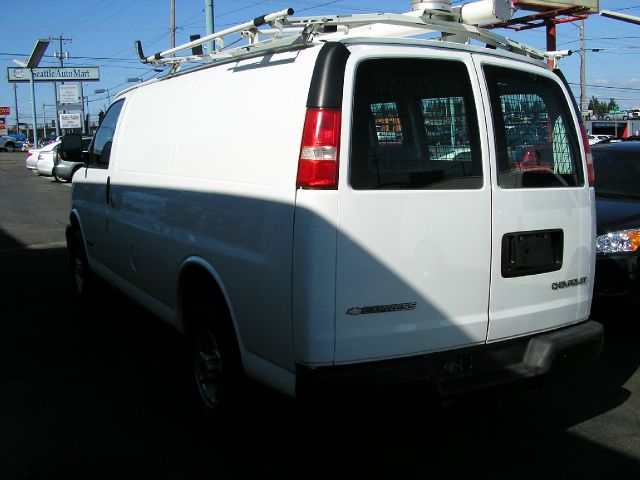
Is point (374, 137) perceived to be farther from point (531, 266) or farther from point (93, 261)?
point (93, 261)

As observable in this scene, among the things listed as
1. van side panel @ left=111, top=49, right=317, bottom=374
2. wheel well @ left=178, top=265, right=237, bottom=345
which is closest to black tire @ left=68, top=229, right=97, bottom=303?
van side panel @ left=111, top=49, right=317, bottom=374

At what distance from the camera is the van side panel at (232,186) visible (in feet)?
9.79

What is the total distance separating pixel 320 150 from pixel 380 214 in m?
0.39

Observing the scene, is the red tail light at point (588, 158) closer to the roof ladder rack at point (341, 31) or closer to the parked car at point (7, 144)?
the roof ladder rack at point (341, 31)

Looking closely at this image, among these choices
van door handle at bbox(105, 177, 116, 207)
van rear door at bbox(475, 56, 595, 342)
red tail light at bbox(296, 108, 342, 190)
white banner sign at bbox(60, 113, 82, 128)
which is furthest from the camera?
white banner sign at bbox(60, 113, 82, 128)

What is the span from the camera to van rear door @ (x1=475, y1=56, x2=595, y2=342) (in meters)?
3.26

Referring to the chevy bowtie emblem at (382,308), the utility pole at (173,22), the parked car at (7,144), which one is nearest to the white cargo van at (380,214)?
the chevy bowtie emblem at (382,308)

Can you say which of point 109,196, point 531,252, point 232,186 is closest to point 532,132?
point 531,252

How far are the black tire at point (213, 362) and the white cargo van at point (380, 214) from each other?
0.01 metres

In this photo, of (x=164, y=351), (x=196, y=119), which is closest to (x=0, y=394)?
(x=164, y=351)

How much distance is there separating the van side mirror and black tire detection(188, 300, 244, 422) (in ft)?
9.86

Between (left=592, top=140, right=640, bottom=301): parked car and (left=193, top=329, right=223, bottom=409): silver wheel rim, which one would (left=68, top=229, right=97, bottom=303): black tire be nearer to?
(left=193, top=329, right=223, bottom=409): silver wheel rim

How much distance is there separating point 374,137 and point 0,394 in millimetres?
3207

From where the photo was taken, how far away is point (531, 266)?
3.37 metres
